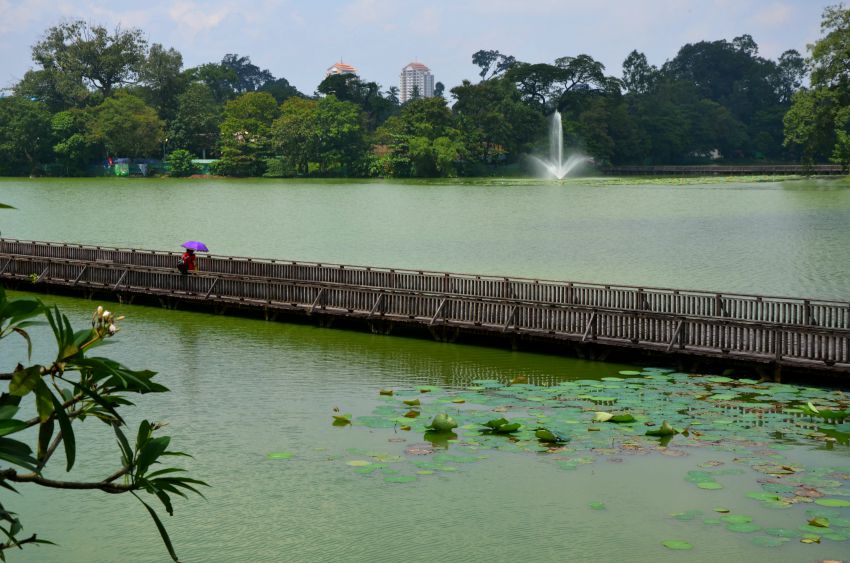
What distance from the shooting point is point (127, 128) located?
136 meters

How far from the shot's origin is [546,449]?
18.0m

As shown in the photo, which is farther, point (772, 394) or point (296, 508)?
point (772, 394)

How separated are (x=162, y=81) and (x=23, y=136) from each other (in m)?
22.8

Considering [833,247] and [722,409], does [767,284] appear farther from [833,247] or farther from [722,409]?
[722,409]

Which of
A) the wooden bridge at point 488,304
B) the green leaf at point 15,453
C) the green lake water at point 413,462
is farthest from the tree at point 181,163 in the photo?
the green leaf at point 15,453

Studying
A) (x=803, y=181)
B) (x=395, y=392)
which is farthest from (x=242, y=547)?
(x=803, y=181)

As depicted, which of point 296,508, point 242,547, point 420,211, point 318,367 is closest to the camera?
point 242,547

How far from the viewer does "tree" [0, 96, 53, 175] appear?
137 meters

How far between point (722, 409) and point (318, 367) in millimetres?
10235

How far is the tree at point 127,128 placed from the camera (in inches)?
5369

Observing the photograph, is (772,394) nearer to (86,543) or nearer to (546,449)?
(546,449)

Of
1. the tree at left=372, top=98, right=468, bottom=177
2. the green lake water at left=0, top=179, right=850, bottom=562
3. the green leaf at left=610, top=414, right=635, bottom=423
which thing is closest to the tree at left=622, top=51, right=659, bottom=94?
the tree at left=372, top=98, right=468, bottom=177

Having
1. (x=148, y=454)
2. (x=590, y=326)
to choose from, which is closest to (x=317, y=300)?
(x=590, y=326)

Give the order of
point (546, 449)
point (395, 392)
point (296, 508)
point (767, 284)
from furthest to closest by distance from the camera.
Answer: point (767, 284) → point (395, 392) → point (546, 449) → point (296, 508)
